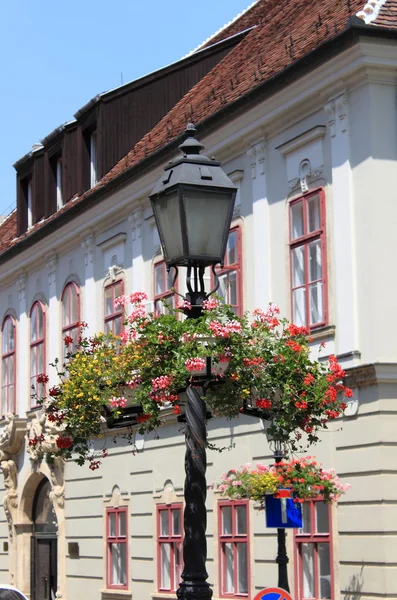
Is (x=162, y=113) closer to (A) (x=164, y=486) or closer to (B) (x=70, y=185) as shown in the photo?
(B) (x=70, y=185)

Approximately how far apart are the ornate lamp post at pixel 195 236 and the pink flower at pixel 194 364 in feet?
0.25

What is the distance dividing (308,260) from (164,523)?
6519 mm

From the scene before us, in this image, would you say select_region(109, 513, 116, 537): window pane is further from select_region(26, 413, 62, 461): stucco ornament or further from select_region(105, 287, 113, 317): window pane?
select_region(105, 287, 113, 317): window pane

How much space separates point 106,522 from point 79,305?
4573 mm

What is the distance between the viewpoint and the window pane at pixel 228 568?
2097cm

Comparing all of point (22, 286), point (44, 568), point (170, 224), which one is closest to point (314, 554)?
point (170, 224)

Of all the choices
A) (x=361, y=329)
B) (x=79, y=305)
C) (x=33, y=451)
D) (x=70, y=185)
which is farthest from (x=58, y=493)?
(x=361, y=329)

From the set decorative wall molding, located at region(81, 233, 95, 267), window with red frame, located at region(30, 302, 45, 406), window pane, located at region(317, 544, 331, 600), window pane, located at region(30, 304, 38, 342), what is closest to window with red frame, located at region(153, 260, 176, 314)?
decorative wall molding, located at region(81, 233, 95, 267)

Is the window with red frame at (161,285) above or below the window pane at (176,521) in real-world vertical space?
above

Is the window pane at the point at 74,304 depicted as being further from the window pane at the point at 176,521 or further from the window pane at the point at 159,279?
the window pane at the point at 176,521

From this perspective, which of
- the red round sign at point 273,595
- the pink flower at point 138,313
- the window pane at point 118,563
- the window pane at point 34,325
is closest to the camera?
the pink flower at point 138,313

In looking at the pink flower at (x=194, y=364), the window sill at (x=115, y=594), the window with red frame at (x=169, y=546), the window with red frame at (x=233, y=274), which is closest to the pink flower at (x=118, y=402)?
the pink flower at (x=194, y=364)

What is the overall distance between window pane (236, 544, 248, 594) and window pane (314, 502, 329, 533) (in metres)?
2.45

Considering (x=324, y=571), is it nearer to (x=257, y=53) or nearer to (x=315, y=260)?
(x=315, y=260)
